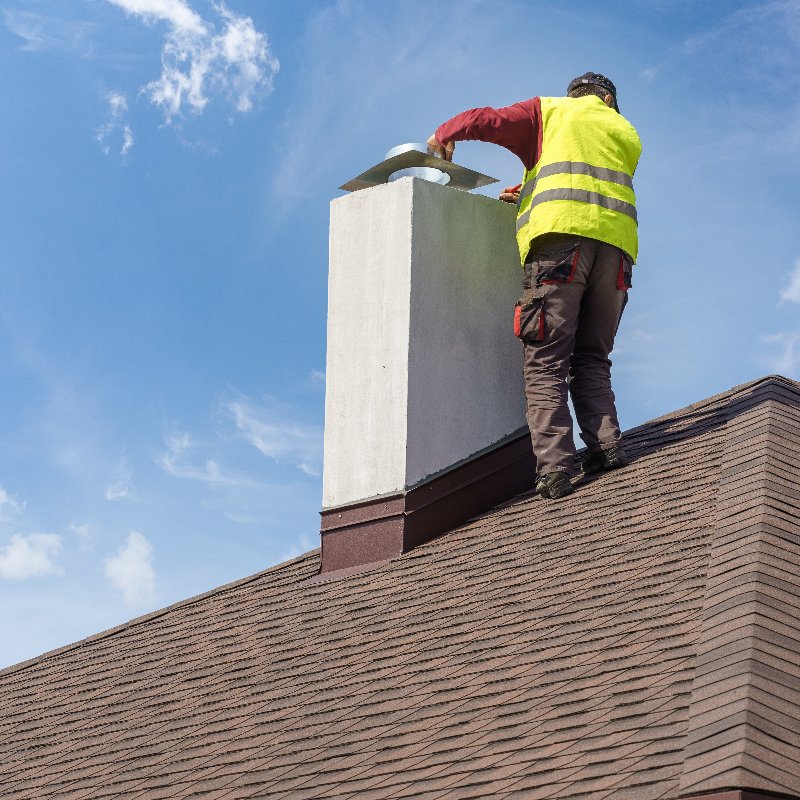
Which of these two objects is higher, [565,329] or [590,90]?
[590,90]

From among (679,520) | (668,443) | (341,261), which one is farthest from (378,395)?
(679,520)

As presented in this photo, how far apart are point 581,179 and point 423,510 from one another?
1875 mm

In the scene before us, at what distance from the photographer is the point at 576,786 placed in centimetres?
430

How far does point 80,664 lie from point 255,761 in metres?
3.01

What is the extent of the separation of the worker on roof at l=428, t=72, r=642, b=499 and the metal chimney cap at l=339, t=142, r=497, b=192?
45 centimetres

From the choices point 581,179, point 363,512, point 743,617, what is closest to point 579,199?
point 581,179

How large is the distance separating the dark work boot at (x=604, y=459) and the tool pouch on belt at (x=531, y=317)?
66 centimetres

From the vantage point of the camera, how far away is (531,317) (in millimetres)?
7305

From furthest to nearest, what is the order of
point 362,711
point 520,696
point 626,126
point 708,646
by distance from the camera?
point 626,126 < point 362,711 < point 520,696 < point 708,646

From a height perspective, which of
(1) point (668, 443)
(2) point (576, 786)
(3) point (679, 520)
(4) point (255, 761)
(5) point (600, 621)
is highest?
(1) point (668, 443)

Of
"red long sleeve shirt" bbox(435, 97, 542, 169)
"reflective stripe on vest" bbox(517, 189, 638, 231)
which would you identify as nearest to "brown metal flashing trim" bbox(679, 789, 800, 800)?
"reflective stripe on vest" bbox(517, 189, 638, 231)

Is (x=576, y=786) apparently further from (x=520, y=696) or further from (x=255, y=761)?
(x=255, y=761)

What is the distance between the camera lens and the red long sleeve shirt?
7.40 metres

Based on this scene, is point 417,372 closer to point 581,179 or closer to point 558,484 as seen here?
point 558,484
